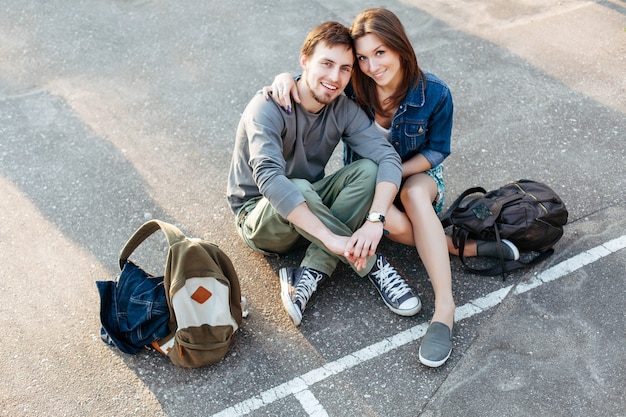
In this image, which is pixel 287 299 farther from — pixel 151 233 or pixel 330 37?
pixel 330 37

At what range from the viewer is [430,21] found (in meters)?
7.01

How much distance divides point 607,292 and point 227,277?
227 centimetres

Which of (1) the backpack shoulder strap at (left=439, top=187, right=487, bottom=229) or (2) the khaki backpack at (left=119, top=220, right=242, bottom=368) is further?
(1) the backpack shoulder strap at (left=439, top=187, right=487, bottom=229)

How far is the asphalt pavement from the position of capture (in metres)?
3.55

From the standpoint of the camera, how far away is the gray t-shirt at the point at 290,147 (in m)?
3.72

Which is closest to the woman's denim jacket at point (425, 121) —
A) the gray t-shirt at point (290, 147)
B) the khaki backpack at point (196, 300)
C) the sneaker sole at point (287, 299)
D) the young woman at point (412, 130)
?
the young woman at point (412, 130)

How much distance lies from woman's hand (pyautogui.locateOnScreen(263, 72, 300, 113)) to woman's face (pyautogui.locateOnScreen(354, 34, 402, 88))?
16.0 inches

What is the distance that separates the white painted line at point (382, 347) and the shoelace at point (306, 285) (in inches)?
16.9

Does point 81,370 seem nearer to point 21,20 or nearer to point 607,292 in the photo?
point 607,292

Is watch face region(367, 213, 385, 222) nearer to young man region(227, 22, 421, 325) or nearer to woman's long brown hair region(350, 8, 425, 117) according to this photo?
young man region(227, 22, 421, 325)

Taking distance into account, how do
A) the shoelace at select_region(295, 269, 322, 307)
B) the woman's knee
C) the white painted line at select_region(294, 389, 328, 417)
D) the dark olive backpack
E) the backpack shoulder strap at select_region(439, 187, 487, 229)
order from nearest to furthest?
the white painted line at select_region(294, 389, 328, 417) < the shoelace at select_region(295, 269, 322, 307) < the woman's knee < the dark olive backpack < the backpack shoulder strap at select_region(439, 187, 487, 229)

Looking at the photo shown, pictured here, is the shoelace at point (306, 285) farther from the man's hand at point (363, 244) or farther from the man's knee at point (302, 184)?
the man's knee at point (302, 184)

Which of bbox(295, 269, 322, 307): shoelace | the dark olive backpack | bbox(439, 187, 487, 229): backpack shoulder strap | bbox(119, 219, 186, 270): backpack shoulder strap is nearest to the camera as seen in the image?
bbox(119, 219, 186, 270): backpack shoulder strap

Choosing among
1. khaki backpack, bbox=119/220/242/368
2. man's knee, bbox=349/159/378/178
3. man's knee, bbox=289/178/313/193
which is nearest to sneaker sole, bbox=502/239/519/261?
man's knee, bbox=349/159/378/178
